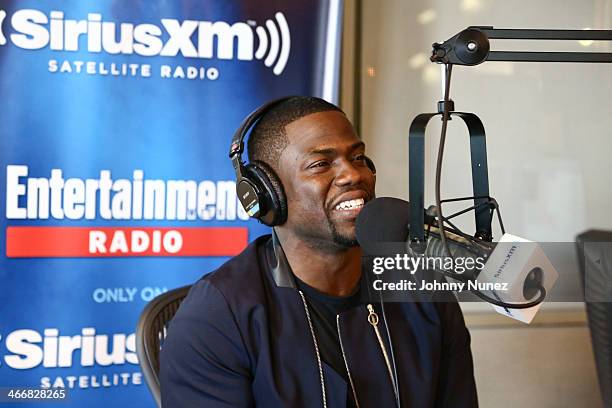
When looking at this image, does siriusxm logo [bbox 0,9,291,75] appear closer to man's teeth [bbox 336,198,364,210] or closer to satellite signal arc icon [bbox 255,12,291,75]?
satellite signal arc icon [bbox 255,12,291,75]

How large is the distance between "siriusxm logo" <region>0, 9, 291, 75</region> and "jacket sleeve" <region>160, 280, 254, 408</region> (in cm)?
116

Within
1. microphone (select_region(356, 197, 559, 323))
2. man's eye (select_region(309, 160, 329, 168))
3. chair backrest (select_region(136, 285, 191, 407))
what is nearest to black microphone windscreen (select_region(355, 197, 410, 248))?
microphone (select_region(356, 197, 559, 323))

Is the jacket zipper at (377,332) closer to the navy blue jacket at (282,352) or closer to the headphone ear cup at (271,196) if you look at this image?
the navy blue jacket at (282,352)

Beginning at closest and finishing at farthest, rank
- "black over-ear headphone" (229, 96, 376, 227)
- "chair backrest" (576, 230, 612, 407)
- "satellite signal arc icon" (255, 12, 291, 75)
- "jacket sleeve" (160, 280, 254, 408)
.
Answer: "chair backrest" (576, 230, 612, 407) < "jacket sleeve" (160, 280, 254, 408) < "black over-ear headphone" (229, 96, 376, 227) < "satellite signal arc icon" (255, 12, 291, 75)

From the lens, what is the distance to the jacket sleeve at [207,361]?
4.07 ft

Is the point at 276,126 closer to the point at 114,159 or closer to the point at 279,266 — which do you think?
the point at 279,266

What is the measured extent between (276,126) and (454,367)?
54cm

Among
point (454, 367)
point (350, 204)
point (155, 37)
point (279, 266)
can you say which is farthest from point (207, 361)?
point (155, 37)

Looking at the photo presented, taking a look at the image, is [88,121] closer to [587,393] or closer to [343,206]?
[343,206]

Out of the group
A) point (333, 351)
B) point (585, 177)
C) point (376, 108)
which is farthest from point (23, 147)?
point (585, 177)

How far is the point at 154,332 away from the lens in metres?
1.63

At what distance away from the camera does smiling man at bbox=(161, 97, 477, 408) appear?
4.12ft

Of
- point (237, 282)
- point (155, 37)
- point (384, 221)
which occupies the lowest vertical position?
point (237, 282)

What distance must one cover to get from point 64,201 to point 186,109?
0.44 m
